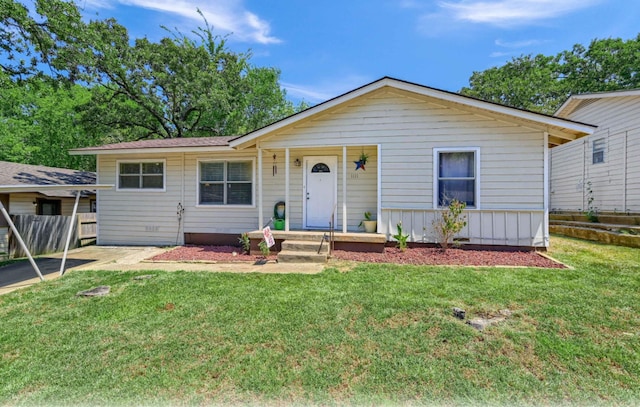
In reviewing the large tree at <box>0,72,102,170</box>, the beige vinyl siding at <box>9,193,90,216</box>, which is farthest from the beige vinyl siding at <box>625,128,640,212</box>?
the large tree at <box>0,72,102,170</box>

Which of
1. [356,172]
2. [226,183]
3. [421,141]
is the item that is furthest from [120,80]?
[421,141]

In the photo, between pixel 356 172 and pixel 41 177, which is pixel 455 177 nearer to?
pixel 356 172

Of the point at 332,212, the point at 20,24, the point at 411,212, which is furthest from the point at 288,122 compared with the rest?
the point at 20,24

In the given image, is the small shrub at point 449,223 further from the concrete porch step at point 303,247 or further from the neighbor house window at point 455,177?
the concrete porch step at point 303,247

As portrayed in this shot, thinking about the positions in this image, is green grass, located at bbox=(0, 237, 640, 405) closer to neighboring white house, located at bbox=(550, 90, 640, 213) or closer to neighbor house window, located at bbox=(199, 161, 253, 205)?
neighbor house window, located at bbox=(199, 161, 253, 205)

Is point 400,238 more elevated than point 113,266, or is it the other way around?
point 400,238

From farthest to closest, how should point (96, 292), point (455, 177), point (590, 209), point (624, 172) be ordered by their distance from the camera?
point (590, 209)
point (624, 172)
point (455, 177)
point (96, 292)

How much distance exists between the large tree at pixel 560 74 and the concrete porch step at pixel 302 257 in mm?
24124

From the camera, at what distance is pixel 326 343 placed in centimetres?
282

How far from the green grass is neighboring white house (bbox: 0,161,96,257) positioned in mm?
10777

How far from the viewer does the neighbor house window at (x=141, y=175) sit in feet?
30.0

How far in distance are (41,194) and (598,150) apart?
75.1 feet

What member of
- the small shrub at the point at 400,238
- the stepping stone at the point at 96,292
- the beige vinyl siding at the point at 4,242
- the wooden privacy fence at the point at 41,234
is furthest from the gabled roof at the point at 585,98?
the beige vinyl siding at the point at 4,242

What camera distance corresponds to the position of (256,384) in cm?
225
